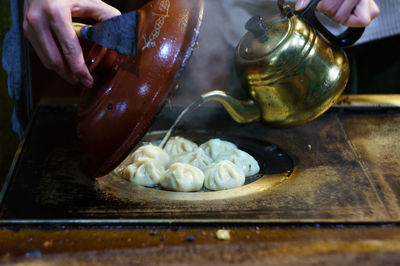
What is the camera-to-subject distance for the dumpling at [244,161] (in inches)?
75.5

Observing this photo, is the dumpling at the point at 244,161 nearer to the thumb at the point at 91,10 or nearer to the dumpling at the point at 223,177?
the dumpling at the point at 223,177

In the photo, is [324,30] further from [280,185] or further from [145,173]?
[145,173]

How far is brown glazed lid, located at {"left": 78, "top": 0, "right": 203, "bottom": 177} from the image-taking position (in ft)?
4.70

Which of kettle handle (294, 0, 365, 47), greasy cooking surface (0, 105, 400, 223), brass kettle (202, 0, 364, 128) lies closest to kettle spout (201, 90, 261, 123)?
brass kettle (202, 0, 364, 128)

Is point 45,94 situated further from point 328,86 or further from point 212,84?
→ point 328,86

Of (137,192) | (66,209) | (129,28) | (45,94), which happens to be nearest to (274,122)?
(137,192)

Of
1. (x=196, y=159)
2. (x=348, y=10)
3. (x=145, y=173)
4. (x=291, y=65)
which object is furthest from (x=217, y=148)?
(x=348, y=10)

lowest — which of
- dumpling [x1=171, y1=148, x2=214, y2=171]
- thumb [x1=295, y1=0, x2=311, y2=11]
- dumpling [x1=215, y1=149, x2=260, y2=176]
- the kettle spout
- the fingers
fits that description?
dumpling [x1=171, y1=148, x2=214, y2=171]

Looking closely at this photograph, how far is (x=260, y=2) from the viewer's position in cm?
262

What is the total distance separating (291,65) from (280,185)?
19.4 inches

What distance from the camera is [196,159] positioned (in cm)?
199

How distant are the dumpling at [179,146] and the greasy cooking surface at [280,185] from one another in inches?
11.8

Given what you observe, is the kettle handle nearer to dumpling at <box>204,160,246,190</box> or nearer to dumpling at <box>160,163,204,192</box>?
dumpling at <box>204,160,246,190</box>

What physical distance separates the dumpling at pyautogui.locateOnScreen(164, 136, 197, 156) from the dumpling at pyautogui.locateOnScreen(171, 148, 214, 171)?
0.30ft
